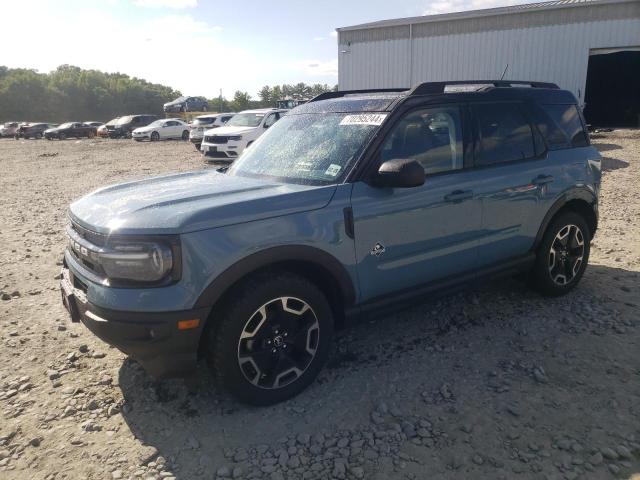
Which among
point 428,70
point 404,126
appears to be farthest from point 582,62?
point 404,126

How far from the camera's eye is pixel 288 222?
2.96 metres

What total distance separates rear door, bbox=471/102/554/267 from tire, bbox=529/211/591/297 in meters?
0.25

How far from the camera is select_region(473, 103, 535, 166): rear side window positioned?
155 inches

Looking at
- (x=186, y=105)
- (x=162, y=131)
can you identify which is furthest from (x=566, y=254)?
(x=186, y=105)

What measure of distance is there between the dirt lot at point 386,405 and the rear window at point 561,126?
142cm

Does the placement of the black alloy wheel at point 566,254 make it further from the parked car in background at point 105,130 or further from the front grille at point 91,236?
the parked car in background at point 105,130

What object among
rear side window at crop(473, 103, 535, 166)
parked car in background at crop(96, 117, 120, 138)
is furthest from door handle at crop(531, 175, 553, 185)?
parked car in background at crop(96, 117, 120, 138)

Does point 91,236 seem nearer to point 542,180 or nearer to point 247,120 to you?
point 542,180

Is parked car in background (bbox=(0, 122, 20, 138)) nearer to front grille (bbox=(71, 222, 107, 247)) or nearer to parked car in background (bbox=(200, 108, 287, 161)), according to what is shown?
parked car in background (bbox=(200, 108, 287, 161))

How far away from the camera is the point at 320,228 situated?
307 cm

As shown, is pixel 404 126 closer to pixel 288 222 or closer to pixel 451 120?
pixel 451 120

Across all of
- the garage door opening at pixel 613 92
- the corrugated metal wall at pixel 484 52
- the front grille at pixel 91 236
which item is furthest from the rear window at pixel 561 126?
the garage door opening at pixel 613 92

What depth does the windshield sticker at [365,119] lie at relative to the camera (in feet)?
11.4

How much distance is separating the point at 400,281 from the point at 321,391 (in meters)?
0.93
